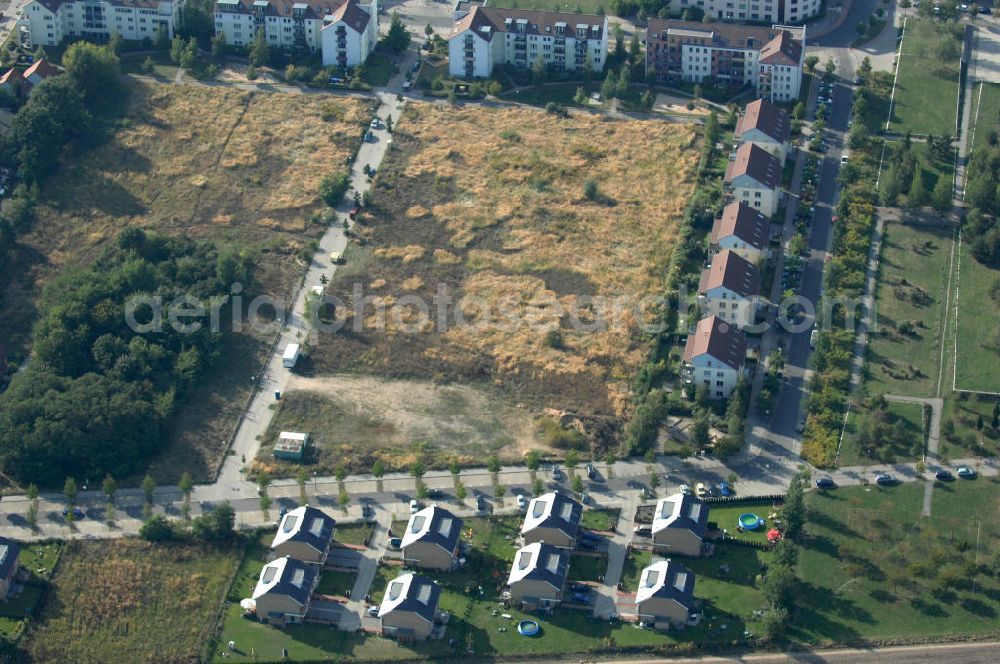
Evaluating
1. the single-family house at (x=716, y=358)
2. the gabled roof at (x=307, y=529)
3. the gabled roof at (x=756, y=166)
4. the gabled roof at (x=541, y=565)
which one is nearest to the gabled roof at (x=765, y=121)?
the gabled roof at (x=756, y=166)

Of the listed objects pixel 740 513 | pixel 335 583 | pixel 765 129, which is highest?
pixel 765 129

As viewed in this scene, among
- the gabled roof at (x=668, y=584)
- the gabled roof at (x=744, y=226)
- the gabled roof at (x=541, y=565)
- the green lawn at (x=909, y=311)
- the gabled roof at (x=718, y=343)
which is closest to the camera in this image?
the gabled roof at (x=668, y=584)

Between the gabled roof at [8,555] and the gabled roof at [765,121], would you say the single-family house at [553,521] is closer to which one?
the gabled roof at [8,555]

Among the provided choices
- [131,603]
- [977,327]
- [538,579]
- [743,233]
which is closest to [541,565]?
[538,579]

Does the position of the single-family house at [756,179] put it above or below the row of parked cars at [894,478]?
above

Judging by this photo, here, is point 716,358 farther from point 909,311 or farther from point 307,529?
point 307,529

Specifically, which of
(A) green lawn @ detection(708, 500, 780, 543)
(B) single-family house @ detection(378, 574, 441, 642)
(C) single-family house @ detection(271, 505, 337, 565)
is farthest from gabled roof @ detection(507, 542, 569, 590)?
(C) single-family house @ detection(271, 505, 337, 565)
